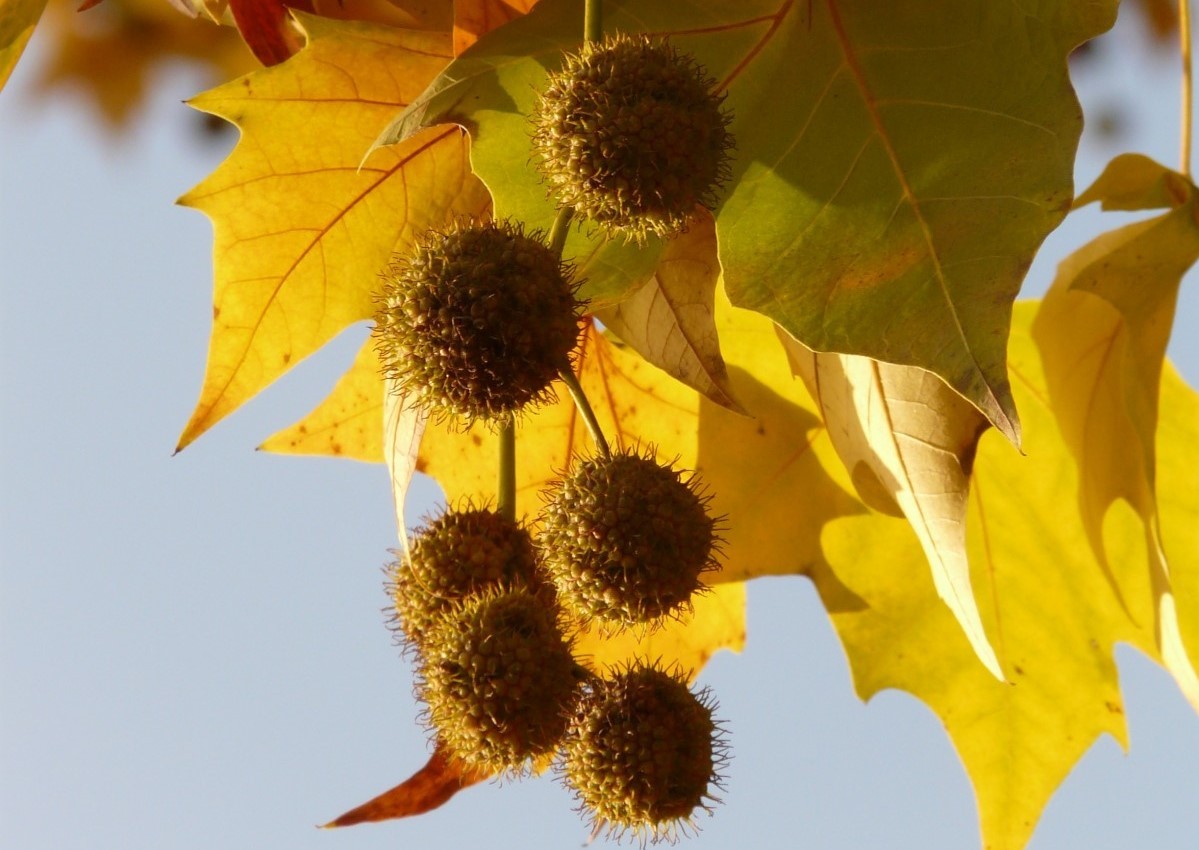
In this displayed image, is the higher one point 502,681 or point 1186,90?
point 1186,90

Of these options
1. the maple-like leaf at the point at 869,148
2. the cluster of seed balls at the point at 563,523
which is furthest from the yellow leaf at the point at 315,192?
the maple-like leaf at the point at 869,148

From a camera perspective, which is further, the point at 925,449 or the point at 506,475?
the point at 506,475

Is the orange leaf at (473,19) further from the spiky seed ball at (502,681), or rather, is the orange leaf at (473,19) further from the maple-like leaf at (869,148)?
the spiky seed ball at (502,681)

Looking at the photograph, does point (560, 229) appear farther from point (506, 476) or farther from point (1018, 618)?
point (1018, 618)

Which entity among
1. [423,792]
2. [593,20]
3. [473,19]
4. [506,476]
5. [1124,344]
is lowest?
[423,792]

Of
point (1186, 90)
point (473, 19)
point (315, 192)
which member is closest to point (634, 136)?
point (473, 19)

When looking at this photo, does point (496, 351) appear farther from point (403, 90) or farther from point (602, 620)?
point (403, 90)

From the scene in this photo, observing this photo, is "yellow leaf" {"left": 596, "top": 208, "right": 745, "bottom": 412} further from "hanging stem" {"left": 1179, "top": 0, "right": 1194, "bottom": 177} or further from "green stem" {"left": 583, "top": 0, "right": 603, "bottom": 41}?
"hanging stem" {"left": 1179, "top": 0, "right": 1194, "bottom": 177}

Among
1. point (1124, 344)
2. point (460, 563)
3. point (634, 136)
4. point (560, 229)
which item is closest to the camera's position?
point (634, 136)
